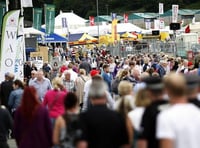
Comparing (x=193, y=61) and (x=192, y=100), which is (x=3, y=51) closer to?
(x=193, y=61)

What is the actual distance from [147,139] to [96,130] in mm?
687

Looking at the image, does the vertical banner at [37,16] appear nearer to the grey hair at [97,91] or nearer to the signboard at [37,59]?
the signboard at [37,59]

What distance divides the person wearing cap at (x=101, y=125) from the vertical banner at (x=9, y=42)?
39.8ft

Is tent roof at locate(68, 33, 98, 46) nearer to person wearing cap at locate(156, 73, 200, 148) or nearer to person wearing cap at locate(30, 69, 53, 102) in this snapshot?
person wearing cap at locate(30, 69, 53, 102)

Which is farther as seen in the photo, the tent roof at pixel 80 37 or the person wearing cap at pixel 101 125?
the tent roof at pixel 80 37

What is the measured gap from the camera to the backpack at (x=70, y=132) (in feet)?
26.0

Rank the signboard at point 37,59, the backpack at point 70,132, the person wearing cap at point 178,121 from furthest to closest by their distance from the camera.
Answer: the signboard at point 37,59
the backpack at point 70,132
the person wearing cap at point 178,121

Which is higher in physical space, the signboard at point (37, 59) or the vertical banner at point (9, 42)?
the vertical banner at point (9, 42)

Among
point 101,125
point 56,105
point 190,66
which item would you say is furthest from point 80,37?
point 101,125

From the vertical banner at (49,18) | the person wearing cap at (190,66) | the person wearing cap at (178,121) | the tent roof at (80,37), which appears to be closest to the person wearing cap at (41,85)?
A: the person wearing cap at (190,66)

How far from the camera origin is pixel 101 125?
7.40 metres

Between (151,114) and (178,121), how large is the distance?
1101 mm

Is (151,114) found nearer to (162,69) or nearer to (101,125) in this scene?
(101,125)

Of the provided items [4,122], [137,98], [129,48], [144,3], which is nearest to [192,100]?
[137,98]
